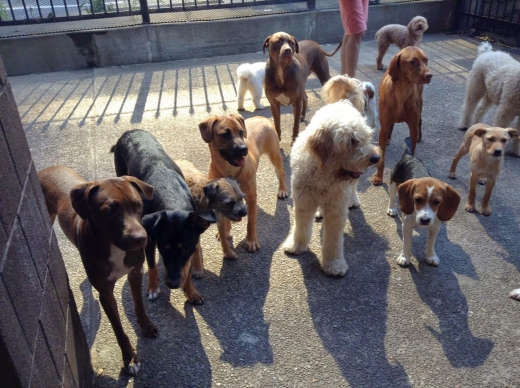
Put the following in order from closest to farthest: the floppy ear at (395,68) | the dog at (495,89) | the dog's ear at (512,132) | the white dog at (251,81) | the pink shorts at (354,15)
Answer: the dog's ear at (512,132), the floppy ear at (395,68), the dog at (495,89), the pink shorts at (354,15), the white dog at (251,81)

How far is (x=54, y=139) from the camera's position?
608 centimetres

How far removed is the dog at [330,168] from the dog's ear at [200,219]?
42.1 inches

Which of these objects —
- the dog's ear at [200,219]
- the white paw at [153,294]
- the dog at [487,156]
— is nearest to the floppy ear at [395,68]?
the dog at [487,156]

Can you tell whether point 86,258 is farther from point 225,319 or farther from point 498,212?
point 498,212

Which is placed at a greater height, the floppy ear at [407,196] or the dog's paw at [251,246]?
the floppy ear at [407,196]

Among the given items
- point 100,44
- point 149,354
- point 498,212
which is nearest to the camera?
point 149,354

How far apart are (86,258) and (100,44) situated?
8094mm

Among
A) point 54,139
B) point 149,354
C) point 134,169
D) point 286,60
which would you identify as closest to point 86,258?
point 149,354

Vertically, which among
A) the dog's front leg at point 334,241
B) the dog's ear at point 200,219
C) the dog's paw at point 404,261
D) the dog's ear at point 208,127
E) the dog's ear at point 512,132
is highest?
the dog's ear at point 208,127

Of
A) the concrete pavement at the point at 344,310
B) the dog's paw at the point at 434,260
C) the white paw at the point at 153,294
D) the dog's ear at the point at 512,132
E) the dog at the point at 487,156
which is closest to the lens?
the concrete pavement at the point at 344,310

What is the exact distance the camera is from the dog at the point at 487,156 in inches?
163

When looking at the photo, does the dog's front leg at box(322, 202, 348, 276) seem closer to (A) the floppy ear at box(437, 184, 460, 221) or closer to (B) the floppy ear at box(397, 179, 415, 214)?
(B) the floppy ear at box(397, 179, 415, 214)

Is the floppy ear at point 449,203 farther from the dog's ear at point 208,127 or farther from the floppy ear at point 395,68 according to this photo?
the dog's ear at point 208,127

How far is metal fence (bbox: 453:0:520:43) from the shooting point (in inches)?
380
